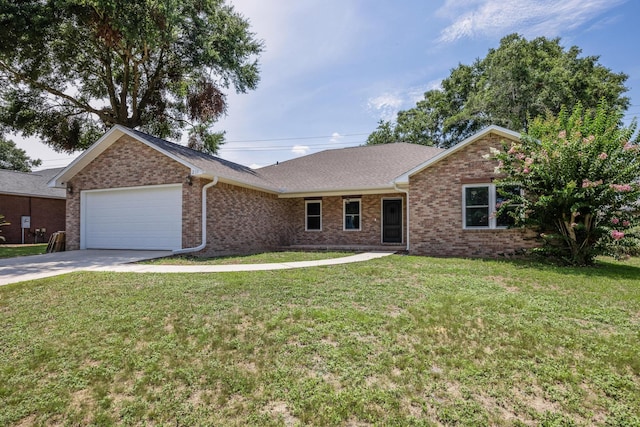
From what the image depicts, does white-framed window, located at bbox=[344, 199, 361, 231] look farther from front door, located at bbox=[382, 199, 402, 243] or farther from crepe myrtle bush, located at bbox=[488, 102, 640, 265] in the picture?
crepe myrtle bush, located at bbox=[488, 102, 640, 265]

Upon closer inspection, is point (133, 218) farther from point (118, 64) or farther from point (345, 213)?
point (118, 64)

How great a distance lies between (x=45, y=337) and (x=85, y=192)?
10.3m

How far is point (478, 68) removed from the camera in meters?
26.9

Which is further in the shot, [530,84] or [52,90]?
[530,84]

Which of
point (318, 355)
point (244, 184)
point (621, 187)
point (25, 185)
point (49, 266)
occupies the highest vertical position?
point (25, 185)

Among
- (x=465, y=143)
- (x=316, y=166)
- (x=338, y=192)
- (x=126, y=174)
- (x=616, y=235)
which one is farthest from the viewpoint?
(x=316, y=166)

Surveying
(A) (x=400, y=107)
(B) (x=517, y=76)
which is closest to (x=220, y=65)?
(B) (x=517, y=76)

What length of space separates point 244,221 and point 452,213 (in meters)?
7.34

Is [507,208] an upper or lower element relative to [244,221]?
upper

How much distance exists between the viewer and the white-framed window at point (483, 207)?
9.91 meters

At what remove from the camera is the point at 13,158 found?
39.4 metres

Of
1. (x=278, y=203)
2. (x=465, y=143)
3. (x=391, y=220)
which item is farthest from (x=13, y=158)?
(x=465, y=143)

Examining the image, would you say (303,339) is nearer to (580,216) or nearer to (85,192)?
(580,216)

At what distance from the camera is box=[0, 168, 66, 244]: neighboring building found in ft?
58.7
